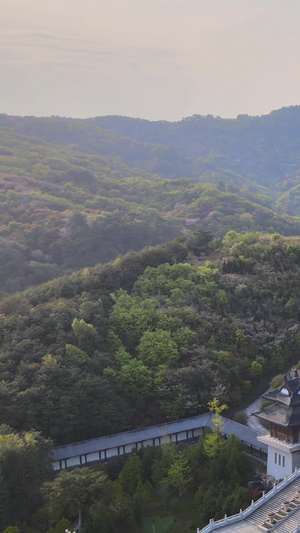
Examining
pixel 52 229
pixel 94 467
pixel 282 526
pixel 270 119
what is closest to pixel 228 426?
pixel 94 467

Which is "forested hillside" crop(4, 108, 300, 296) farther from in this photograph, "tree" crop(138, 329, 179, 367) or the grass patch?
the grass patch

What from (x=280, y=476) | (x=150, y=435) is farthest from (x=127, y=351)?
(x=280, y=476)

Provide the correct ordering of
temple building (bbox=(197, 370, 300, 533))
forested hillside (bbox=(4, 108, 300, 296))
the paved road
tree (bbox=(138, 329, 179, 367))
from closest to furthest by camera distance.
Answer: temple building (bbox=(197, 370, 300, 533)) → the paved road → tree (bbox=(138, 329, 179, 367)) → forested hillside (bbox=(4, 108, 300, 296))

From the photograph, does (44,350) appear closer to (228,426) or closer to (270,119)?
(228,426)

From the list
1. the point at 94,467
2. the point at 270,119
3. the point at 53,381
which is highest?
the point at 270,119

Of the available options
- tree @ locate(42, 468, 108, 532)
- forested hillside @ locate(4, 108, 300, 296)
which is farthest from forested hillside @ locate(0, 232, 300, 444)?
forested hillside @ locate(4, 108, 300, 296)

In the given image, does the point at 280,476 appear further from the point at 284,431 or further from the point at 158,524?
the point at 158,524
